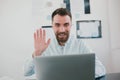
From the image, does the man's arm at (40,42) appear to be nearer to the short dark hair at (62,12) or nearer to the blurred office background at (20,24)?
the blurred office background at (20,24)

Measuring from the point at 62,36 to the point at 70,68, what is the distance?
1528 mm

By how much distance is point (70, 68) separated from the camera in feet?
3.80

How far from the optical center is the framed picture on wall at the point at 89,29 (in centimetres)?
275

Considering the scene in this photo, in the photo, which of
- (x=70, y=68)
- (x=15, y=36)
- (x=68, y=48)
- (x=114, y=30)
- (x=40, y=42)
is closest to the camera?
(x=70, y=68)

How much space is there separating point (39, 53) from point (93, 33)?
0.94m

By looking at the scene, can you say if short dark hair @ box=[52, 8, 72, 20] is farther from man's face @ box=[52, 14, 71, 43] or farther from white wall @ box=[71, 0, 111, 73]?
white wall @ box=[71, 0, 111, 73]

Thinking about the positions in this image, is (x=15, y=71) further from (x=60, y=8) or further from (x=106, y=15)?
(x=106, y=15)

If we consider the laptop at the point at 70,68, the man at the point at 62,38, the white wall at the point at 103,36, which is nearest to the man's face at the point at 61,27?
the man at the point at 62,38

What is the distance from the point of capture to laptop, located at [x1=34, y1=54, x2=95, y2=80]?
1.15m

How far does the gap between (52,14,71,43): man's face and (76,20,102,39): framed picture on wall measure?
0.59ft

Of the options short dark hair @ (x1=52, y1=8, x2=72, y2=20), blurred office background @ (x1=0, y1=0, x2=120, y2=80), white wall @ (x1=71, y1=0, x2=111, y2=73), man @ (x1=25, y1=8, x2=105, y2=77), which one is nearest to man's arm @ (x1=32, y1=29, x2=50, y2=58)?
man @ (x1=25, y1=8, x2=105, y2=77)

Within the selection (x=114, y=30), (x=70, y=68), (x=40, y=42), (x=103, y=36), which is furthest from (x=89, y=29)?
(x=70, y=68)

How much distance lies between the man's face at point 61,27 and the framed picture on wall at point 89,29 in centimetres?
18

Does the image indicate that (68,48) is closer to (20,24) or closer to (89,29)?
(89,29)
